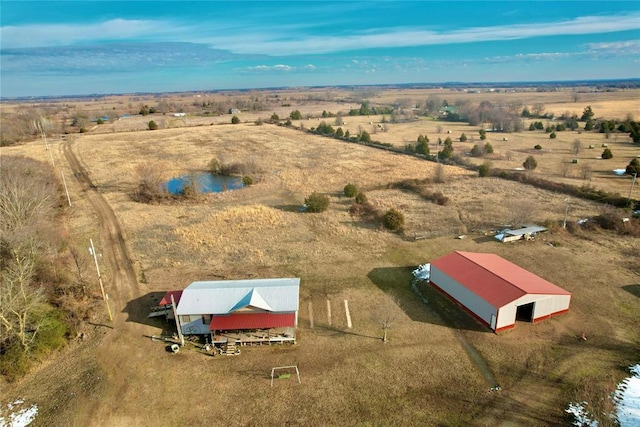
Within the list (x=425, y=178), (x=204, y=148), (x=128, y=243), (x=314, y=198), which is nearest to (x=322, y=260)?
(x=314, y=198)

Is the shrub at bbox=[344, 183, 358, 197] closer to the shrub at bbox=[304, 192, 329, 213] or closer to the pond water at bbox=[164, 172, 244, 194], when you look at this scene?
the shrub at bbox=[304, 192, 329, 213]

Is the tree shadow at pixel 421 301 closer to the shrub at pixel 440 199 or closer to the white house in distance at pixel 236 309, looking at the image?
the white house in distance at pixel 236 309

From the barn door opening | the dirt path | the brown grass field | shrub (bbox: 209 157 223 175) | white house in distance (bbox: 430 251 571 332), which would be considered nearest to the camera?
the brown grass field

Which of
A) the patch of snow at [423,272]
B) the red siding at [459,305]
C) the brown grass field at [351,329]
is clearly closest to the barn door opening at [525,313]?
the brown grass field at [351,329]

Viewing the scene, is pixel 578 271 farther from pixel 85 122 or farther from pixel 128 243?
pixel 85 122

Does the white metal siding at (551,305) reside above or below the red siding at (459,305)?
above

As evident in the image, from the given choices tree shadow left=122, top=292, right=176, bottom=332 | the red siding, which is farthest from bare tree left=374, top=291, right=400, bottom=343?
tree shadow left=122, top=292, right=176, bottom=332
